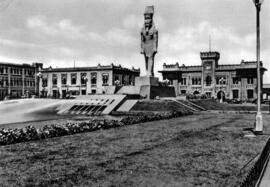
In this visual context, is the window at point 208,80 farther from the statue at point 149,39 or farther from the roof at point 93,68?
the statue at point 149,39

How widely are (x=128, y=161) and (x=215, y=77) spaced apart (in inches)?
3197

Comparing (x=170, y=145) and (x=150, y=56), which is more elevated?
(x=150, y=56)

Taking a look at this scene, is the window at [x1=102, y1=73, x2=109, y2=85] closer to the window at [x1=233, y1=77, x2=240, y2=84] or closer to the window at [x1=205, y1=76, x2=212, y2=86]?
the window at [x1=205, y1=76, x2=212, y2=86]

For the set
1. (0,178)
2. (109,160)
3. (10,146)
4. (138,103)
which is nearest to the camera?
(0,178)

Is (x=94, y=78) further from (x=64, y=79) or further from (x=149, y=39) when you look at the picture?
(x=149, y=39)

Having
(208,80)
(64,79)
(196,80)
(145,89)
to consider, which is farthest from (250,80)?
(64,79)

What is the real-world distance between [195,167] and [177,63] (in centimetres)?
8620

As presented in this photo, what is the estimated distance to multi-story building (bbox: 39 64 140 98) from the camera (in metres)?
90.8

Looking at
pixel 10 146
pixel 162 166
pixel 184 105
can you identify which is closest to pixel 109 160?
pixel 162 166

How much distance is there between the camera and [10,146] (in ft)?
40.2

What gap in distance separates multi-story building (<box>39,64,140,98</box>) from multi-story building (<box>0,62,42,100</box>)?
4527mm

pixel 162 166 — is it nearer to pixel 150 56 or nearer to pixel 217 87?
pixel 150 56

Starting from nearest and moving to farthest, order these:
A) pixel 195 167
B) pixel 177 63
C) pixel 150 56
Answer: pixel 195 167, pixel 150 56, pixel 177 63

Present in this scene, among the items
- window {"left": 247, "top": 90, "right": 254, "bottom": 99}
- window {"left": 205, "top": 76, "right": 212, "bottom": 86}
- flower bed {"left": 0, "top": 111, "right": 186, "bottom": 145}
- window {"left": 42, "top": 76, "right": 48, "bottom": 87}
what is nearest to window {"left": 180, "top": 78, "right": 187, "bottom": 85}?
window {"left": 205, "top": 76, "right": 212, "bottom": 86}
